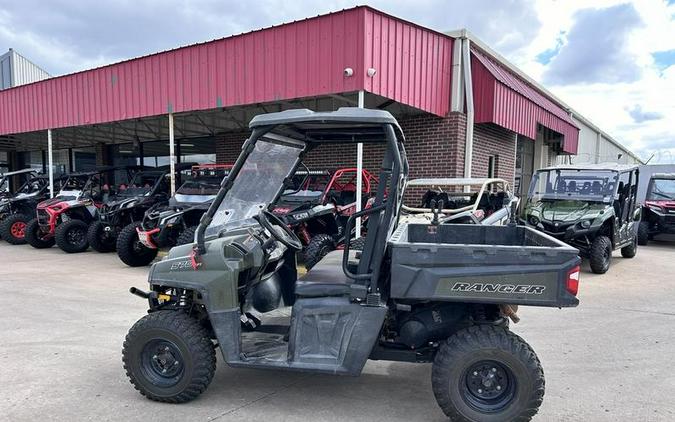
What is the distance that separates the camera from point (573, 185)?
341 inches

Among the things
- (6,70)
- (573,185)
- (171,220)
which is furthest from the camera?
(6,70)

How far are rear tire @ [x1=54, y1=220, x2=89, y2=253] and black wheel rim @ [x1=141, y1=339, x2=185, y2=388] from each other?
770 centimetres

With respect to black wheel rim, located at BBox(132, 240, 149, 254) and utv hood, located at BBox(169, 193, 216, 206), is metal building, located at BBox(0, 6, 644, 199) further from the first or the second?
black wheel rim, located at BBox(132, 240, 149, 254)

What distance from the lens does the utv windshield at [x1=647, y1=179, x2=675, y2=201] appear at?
11.9m

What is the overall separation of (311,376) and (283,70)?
228 inches

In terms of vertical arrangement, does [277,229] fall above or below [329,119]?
below

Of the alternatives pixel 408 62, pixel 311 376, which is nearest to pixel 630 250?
pixel 408 62

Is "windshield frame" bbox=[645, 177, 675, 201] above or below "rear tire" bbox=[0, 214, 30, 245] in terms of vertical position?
above

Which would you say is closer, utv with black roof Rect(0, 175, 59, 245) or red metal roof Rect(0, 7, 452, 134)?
red metal roof Rect(0, 7, 452, 134)

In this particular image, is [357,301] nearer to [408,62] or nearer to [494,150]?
[408,62]

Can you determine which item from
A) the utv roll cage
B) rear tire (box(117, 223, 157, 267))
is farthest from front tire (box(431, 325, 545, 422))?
rear tire (box(117, 223, 157, 267))

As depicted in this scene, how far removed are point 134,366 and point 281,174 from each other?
5.90 feet

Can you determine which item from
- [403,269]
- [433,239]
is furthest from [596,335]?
[403,269]

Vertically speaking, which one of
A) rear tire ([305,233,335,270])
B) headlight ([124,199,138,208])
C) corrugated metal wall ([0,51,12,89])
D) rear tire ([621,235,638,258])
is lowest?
rear tire ([621,235,638,258])
